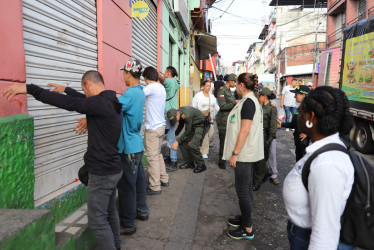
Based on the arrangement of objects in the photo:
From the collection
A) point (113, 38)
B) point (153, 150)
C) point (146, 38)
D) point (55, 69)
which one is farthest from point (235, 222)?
point (146, 38)

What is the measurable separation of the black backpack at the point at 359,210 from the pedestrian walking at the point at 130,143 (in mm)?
1994

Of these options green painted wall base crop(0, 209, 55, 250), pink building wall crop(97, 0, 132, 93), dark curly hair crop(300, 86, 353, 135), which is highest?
pink building wall crop(97, 0, 132, 93)

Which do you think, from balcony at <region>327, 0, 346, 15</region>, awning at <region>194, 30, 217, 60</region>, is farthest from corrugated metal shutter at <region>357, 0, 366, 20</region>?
awning at <region>194, 30, 217, 60</region>

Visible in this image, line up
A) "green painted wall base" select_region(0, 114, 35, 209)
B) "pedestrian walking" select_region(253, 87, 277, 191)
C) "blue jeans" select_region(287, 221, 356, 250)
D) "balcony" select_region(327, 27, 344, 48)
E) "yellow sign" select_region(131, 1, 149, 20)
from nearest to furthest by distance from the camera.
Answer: "blue jeans" select_region(287, 221, 356, 250) < "green painted wall base" select_region(0, 114, 35, 209) < "pedestrian walking" select_region(253, 87, 277, 191) < "yellow sign" select_region(131, 1, 149, 20) < "balcony" select_region(327, 27, 344, 48)

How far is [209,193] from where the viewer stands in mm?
4598

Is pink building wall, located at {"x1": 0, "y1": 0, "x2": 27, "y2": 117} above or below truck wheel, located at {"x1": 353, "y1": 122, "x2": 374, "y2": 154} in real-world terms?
above

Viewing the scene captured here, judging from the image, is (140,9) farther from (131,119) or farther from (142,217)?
(142,217)

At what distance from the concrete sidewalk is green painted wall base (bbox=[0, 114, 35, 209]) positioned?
1178 millimetres

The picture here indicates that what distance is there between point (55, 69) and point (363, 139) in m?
7.33

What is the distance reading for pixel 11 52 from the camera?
230 cm

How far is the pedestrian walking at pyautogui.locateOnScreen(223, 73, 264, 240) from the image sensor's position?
Result: 9.66 feet

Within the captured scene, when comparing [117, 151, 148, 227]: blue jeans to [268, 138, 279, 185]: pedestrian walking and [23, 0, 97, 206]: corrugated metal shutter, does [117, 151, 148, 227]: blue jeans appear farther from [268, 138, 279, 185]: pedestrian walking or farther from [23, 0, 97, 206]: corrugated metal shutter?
[268, 138, 279, 185]: pedestrian walking

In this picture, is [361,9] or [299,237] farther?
[361,9]

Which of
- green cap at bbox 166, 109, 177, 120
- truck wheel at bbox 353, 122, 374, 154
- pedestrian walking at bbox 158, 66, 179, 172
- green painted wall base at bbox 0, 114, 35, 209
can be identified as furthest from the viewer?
truck wheel at bbox 353, 122, 374, 154
